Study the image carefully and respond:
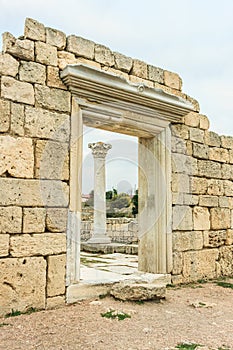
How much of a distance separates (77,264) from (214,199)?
10.0 feet

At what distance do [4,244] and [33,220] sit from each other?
409 millimetres

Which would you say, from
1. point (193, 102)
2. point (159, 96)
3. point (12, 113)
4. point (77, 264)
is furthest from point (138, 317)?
point (193, 102)

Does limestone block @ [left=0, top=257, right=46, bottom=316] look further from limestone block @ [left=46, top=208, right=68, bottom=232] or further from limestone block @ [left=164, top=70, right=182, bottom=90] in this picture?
limestone block @ [left=164, top=70, right=182, bottom=90]

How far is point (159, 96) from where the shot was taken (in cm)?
530

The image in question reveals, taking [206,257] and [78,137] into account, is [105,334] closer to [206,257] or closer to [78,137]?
[78,137]

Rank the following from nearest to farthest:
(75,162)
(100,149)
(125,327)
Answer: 1. (125,327)
2. (75,162)
3. (100,149)

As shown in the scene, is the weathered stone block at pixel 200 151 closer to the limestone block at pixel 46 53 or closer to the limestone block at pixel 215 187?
the limestone block at pixel 215 187

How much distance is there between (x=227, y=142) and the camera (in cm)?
679

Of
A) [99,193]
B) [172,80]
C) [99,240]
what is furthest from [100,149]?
[172,80]

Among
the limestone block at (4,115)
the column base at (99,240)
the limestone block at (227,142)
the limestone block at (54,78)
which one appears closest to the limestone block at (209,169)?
the limestone block at (227,142)

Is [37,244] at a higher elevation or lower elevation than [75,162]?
lower

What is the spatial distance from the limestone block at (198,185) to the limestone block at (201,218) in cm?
29

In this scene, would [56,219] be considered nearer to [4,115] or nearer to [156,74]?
[4,115]

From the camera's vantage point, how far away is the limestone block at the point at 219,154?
6.41 metres
